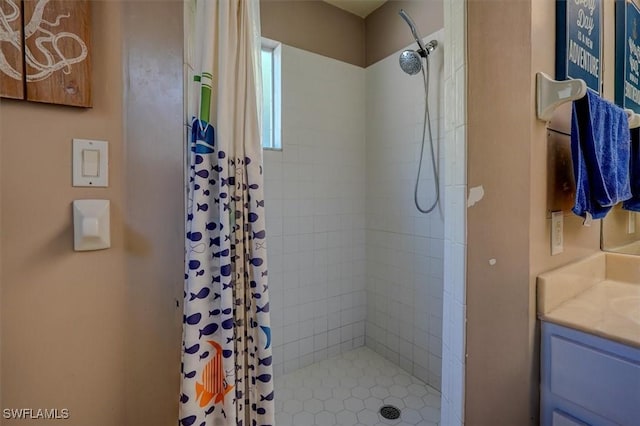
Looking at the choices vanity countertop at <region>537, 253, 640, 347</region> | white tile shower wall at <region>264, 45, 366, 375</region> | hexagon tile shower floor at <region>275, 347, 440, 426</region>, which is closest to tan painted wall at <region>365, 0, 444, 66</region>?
white tile shower wall at <region>264, 45, 366, 375</region>

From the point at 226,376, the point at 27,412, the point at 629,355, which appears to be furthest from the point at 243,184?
the point at 629,355

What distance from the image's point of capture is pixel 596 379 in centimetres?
86

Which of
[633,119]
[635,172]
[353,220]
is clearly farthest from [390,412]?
[633,119]

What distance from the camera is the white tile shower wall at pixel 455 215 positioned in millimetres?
902

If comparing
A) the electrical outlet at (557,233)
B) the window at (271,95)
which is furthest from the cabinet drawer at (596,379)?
the window at (271,95)

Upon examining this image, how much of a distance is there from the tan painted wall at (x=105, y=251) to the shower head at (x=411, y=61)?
1.49 meters

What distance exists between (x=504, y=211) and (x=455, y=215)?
0.50ft

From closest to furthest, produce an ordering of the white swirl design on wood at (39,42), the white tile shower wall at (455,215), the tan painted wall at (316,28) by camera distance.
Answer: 1. the white swirl design on wood at (39,42)
2. the white tile shower wall at (455,215)
3. the tan painted wall at (316,28)

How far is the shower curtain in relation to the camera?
0.65m

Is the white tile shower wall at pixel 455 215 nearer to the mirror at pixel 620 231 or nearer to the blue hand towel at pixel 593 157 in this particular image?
the blue hand towel at pixel 593 157

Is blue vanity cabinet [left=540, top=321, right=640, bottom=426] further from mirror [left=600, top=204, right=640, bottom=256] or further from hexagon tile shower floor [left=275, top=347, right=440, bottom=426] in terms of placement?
hexagon tile shower floor [left=275, top=347, right=440, bottom=426]

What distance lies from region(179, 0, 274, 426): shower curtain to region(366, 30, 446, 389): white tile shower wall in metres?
1.41

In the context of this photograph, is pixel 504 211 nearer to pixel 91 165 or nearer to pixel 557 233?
pixel 557 233

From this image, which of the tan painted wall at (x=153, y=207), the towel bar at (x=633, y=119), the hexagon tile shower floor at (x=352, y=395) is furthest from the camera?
the hexagon tile shower floor at (x=352, y=395)
